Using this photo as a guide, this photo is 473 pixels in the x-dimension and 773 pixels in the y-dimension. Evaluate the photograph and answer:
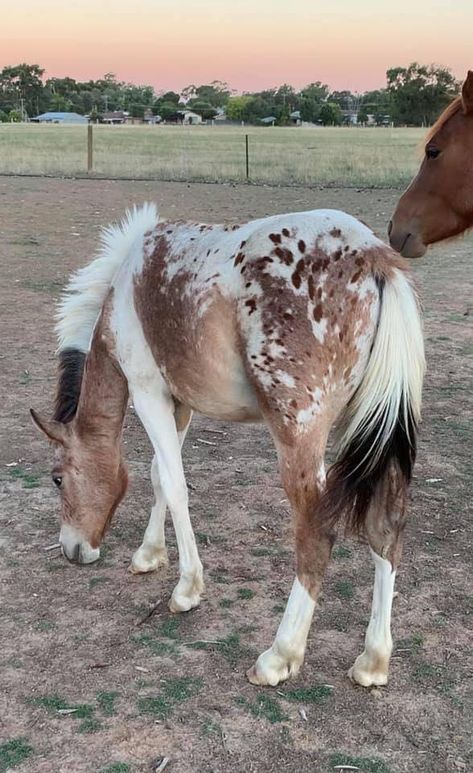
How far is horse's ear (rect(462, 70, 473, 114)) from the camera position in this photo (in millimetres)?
4121

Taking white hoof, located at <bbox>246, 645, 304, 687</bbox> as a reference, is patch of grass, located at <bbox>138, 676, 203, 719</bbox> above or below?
below

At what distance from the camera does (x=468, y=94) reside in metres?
4.18

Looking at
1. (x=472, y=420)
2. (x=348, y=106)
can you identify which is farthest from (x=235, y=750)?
(x=348, y=106)

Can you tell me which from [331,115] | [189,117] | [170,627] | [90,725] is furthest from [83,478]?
[189,117]

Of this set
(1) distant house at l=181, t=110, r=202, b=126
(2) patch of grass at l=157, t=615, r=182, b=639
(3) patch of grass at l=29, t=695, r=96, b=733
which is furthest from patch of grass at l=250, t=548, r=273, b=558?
(1) distant house at l=181, t=110, r=202, b=126

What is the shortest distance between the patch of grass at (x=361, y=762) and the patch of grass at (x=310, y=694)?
0.31m

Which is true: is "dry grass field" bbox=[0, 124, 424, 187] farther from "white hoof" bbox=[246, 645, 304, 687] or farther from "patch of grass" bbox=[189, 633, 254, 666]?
"white hoof" bbox=[246, 645, 304, 687]

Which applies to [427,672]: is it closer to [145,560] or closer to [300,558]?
[300,558]

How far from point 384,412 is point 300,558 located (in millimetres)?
657

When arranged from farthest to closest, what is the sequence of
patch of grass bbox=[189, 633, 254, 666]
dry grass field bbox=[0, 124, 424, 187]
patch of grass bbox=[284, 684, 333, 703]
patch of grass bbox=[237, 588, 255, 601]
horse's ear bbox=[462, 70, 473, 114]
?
dry grass field bbox=[0, 124, 424, 187] < horse's ear bbox=[462, 70, 473, 114] < patch of grass bbox=[237, 588, 255, 601] < patch of grass bbox=[189, 633, 254, 666] < patch of grass bbox=[284, 684, 333, 703]

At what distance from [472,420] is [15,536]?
3.52 metres

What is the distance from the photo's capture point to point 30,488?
15.5ft

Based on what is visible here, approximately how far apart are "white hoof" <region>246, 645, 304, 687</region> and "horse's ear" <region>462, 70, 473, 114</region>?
318 centimetres

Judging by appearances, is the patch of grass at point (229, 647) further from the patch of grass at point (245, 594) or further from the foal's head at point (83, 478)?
the foal's head at point (83, 478)
